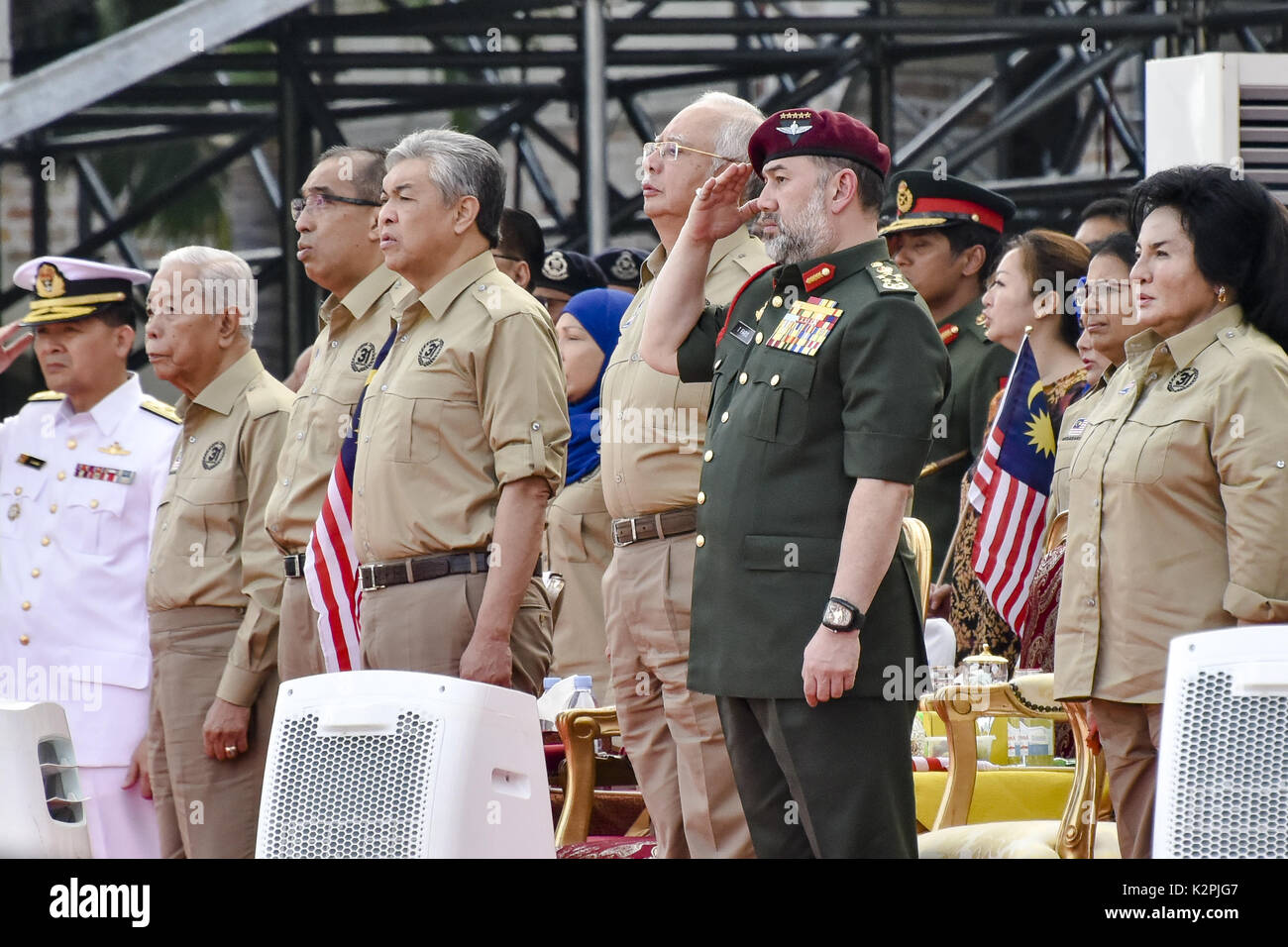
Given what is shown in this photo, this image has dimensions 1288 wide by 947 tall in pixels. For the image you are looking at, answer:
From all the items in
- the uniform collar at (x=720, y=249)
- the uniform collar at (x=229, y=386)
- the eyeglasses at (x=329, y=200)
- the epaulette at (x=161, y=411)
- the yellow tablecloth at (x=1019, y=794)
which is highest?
the eyeglasses at (x=329, y=200)

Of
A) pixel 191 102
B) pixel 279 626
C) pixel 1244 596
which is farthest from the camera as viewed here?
pixel 191 102

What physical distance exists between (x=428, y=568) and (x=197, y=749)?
1045 mm

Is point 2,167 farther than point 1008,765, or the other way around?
point 2,167

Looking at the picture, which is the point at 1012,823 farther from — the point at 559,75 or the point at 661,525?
the point at 559,75

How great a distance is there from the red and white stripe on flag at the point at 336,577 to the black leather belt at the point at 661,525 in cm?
63

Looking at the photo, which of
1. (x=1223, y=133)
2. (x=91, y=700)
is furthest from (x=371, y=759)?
(x=1223, y=133)

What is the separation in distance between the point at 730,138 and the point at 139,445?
208cm

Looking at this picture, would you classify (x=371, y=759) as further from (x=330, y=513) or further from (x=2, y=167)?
(x=2, y=167)

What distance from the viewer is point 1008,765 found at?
176 inches

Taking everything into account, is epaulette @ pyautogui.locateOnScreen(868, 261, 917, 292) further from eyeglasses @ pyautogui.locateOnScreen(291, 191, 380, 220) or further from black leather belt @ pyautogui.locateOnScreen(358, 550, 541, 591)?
eyeglasses @ pyautogui.locateOnScreen(291, 191, 380, 220)

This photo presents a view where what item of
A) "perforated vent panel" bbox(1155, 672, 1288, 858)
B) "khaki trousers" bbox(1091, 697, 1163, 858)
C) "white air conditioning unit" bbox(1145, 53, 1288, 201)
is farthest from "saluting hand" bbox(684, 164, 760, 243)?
"white air conditioning unit" bbox(1145, 53, 1288, 201)

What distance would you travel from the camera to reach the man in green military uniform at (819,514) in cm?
312

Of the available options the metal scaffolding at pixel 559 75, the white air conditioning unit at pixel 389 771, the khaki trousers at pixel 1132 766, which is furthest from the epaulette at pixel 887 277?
the metal scaffolding at pixel 559 75

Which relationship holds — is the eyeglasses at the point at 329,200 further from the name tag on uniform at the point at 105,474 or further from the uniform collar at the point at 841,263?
the uniform collar at the point at 841,263
